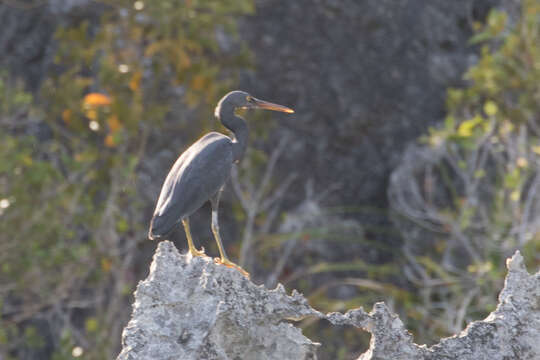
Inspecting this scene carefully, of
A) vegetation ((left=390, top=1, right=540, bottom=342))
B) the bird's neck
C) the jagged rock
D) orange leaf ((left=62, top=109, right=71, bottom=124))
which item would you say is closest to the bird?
the bird's neck

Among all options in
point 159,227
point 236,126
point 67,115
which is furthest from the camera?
point 67,115

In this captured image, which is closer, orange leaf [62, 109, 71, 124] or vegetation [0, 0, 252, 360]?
vegetation [0, 0, 252, 360]

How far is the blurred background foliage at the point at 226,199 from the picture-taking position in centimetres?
835

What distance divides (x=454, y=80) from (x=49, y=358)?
15.6 feet

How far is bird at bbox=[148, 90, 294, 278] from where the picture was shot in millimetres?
4285

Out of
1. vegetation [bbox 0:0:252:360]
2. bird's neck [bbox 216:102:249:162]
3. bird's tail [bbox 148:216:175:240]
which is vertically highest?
bird's neck [bbox 216:102:249:162]

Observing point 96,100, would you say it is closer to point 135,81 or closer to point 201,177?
point 135,81

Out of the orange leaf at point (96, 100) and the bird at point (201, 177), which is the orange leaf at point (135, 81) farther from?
the bird at point (201, 177)

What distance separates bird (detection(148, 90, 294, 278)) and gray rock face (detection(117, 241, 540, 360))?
1.13 ft

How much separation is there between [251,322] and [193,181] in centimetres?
83

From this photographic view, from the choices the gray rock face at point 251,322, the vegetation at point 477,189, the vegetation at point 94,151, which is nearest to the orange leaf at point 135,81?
the vegetation at point 94,151

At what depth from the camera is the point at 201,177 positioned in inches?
172

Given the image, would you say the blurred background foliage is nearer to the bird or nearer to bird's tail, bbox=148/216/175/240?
the bird

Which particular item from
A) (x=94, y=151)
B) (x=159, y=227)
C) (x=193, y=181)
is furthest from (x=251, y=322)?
(x=94, y=151)
